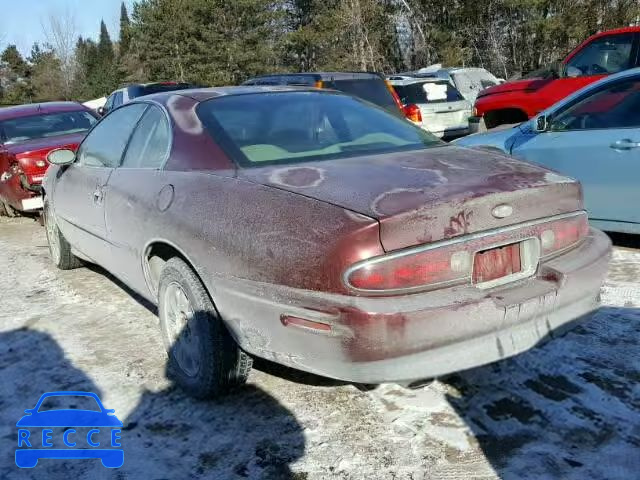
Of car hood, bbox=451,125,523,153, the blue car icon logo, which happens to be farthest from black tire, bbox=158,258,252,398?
car hood, bbox=451,125,523,153

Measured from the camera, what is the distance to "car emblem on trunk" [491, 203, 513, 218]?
261 centimetres

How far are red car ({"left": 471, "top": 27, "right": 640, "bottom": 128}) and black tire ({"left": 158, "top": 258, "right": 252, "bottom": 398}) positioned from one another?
6.84 meters

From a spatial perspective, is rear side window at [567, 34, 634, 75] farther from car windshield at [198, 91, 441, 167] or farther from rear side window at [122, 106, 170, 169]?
rear side window at [122, 106, 170, 169]

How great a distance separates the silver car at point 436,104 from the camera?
39.1 ft

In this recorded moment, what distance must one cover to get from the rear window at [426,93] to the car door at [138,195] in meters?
9.05

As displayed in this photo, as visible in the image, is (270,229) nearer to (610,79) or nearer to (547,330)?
(547,330)

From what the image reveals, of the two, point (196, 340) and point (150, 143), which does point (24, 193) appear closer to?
point (150, 143)

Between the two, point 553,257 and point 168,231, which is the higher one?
point 168,231

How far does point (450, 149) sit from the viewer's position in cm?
349

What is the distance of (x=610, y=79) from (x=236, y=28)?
33.2 meters

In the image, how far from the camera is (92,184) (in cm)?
432

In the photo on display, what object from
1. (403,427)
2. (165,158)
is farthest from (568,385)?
(165,158)

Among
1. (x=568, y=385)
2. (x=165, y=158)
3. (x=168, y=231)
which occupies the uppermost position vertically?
(x=165, y=158)

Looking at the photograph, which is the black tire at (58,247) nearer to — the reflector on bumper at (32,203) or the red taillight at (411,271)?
the reflector on bumper at (32,203)
